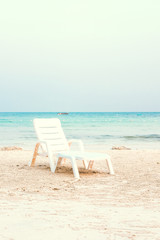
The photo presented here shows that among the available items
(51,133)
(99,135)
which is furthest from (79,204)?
(99,135)

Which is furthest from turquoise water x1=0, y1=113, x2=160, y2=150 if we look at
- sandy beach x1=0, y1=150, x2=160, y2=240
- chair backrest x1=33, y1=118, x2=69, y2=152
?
sandy beach x1=0, y1=150, x2=160, y2=240

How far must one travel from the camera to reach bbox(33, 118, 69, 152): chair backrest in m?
6.91

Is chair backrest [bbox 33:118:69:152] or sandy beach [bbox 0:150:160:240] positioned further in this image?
chair backrest [bbox 33:118:69:152]

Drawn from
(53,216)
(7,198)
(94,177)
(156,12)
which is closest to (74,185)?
(94,177)

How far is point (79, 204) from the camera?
388 centimetres

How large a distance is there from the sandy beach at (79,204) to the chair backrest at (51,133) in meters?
0.51

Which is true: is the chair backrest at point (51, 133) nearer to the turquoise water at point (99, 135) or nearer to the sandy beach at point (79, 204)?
the sandy beach at point (79, 204)

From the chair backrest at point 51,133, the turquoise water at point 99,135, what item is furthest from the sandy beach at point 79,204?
the turquoise water at point 99,135

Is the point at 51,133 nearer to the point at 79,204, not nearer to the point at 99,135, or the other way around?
the point at 79,204

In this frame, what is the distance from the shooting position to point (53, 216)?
11.0 feet

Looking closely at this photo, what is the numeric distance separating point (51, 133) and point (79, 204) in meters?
3.33

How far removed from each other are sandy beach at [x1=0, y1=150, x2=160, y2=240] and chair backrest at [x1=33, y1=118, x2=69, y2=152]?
0.51 metres

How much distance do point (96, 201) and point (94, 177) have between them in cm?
175

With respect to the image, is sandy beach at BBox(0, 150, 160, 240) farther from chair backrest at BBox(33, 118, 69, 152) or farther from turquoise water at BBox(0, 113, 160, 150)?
turquoise water at BBox(0, 113, 160, 150)
